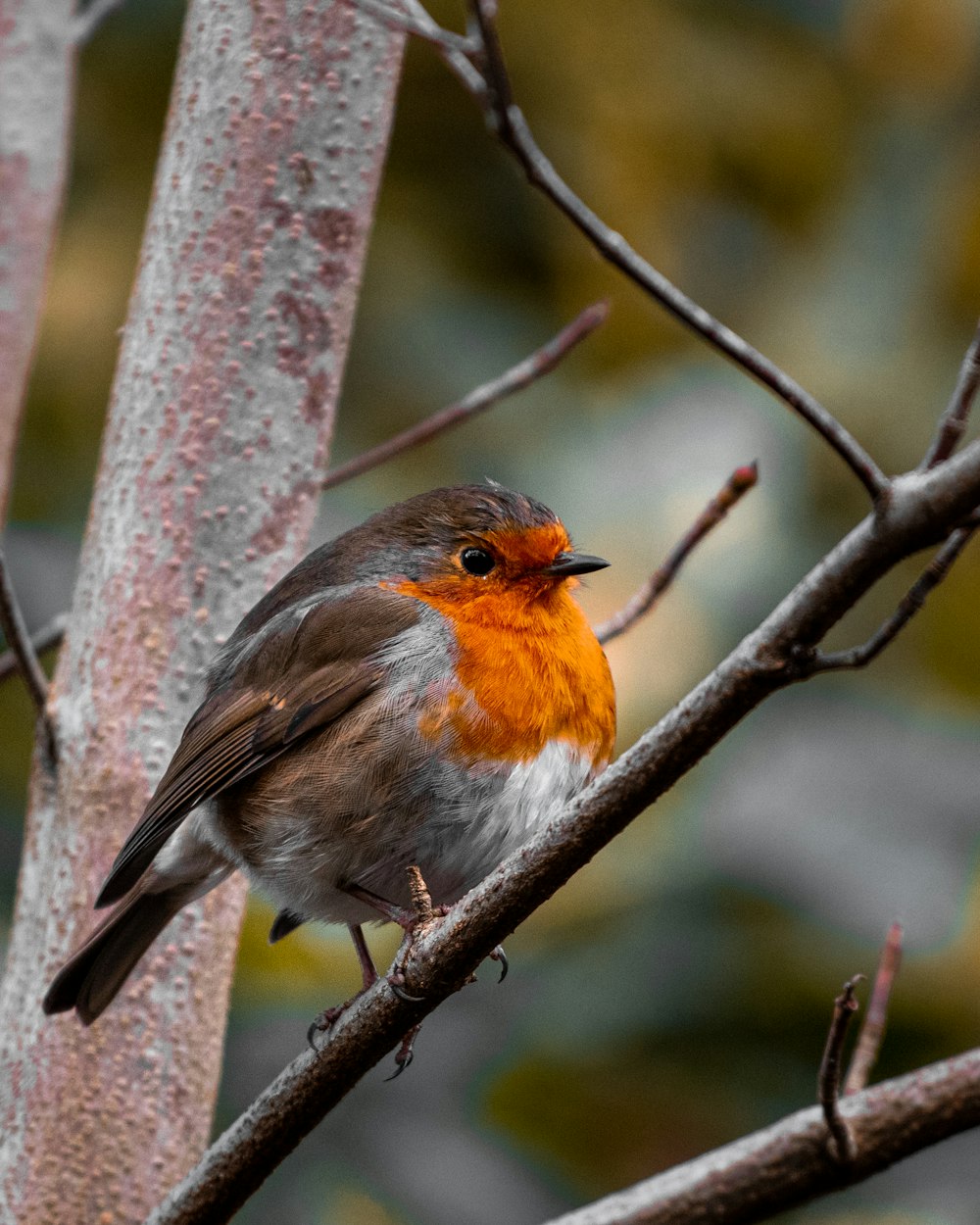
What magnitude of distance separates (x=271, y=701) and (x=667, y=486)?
1657 millimetres

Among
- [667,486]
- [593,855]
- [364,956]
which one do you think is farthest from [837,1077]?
[667,486]

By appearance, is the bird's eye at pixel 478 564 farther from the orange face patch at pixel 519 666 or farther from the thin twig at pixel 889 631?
the thin twig at pixel 889 631

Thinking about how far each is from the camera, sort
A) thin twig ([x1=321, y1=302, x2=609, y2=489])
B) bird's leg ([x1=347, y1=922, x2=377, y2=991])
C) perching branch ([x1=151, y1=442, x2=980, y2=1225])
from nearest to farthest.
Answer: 1. perching branch ([x1=151, y1=442, x2=980, y2=1225])
2. bird's leg ([x1=347, y1=922, x2=377, y2=991])
3. thin twig ([x1=321, y1=302, x2=609, y2=489])

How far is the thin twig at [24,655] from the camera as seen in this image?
7.36ft

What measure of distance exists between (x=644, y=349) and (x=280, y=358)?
2003mm

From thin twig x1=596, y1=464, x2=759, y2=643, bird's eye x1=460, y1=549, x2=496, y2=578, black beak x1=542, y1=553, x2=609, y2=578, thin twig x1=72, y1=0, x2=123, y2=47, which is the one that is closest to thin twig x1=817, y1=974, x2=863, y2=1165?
thin twig x1=596, y1=464, x2=759, y2=643

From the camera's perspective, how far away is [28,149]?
3.14 metres

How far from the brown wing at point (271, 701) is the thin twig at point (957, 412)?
1242 mm

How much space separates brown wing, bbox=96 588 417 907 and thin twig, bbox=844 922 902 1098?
2.83 feet

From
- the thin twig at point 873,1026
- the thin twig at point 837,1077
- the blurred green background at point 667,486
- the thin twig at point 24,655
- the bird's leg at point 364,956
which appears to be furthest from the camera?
the blurred green background at point 667,486

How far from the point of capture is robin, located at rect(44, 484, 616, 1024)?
239 centimetres

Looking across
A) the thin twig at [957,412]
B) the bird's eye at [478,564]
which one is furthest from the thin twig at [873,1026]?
the bird's eye at [478,564]

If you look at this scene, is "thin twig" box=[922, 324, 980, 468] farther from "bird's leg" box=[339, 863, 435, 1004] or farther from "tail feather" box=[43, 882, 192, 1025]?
"tail feather" box=[43, 882, 192, 1025]

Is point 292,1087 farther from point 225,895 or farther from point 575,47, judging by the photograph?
point 575,47
